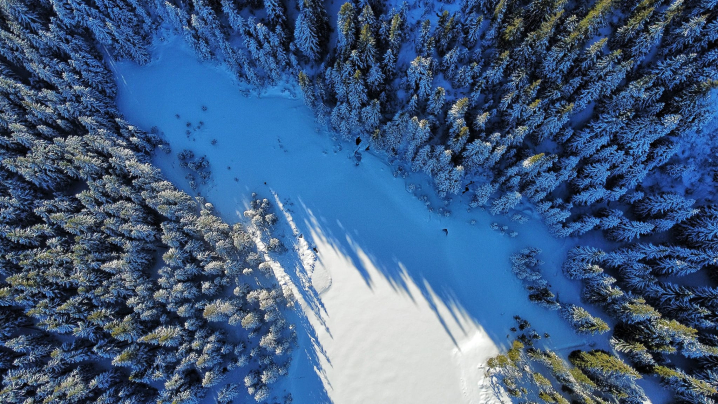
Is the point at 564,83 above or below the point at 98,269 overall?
below

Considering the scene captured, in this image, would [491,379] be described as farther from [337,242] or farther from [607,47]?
[607,47]

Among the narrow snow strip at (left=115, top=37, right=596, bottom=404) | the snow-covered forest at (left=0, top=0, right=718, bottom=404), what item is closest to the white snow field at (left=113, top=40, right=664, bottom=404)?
the narrow snow strip at (left=115, top=37, right=596, bottom=404)

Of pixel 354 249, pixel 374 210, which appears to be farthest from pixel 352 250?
pixel 374 210

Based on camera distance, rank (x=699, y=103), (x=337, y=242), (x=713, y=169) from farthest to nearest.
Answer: (x=337, y=242) < (x=713, y=169) < (x=699, y=103)

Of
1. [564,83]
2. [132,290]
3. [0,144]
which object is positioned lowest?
[564,83]

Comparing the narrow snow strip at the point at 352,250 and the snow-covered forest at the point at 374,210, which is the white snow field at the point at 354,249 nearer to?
the narrow snow strip at the point at 352,250

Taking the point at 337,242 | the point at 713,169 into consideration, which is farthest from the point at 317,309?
the point at 713,169
